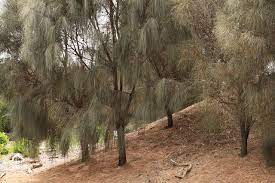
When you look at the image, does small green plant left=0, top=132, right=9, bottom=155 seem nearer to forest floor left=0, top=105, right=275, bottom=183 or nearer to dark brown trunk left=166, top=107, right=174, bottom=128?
forest floor left=0, top=105, right=275, bottom=183

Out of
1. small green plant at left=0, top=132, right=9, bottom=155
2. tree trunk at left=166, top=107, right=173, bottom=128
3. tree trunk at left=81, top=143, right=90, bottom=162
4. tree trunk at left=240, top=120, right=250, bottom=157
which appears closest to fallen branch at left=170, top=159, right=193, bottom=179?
tree trunk at left=240, top=120, right=250, bottom=157

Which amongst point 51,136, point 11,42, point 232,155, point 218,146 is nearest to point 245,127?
point 232,155

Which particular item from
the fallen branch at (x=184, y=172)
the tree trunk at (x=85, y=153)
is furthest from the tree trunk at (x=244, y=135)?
the tree trunk at (x=85, y=153)

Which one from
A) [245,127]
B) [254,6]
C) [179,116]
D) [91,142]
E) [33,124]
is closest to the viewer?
[254,6]

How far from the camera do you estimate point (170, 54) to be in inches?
457

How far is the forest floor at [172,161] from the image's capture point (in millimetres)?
9297

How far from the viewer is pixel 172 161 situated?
10883 mm

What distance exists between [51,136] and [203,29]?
541 cm

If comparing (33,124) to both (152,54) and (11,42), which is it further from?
(152,54)

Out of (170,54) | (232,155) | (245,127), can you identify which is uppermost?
(170,54)

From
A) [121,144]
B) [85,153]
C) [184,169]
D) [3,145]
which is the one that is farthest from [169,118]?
[3,145]

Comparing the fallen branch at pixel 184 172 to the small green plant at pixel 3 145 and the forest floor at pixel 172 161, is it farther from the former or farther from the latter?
the small green plant at pixel 3 145

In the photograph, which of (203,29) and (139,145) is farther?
(139,145)

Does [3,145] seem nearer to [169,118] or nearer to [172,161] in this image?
[169,118]
